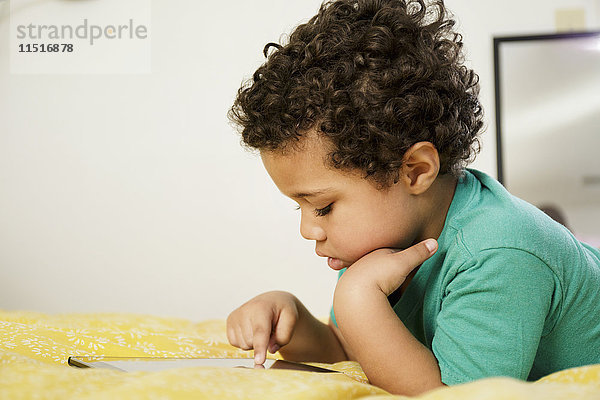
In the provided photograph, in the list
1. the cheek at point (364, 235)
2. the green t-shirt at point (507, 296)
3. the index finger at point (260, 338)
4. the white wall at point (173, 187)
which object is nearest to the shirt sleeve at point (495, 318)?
the green t-shirt at point (507, 296)

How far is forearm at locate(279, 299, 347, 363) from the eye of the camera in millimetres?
993

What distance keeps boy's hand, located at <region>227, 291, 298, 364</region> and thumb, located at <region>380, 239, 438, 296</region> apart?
0.71 feet

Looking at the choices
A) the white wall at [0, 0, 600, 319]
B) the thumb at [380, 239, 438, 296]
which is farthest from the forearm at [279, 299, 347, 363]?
the white wall at [0, 0, 600, 319]

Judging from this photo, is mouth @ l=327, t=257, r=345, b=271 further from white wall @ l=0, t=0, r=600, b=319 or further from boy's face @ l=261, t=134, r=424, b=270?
white wall @ l=0, t=0, r=600, b=319

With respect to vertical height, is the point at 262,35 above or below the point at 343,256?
above

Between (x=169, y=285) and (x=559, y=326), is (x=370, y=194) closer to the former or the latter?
(x=559, y=326)

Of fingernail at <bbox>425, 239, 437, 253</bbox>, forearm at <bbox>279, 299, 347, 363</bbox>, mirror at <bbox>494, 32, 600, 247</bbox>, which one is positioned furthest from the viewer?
mirror at <bbox>494, 32, 600, 247</bbox>

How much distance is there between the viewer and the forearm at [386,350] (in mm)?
687

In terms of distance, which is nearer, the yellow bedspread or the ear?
the yellow bedspread

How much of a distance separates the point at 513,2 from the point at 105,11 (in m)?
1.76

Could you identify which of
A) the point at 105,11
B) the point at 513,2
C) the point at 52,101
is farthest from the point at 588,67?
the point at 52,101

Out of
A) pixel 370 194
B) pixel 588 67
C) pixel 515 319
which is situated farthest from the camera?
pixel 588 67

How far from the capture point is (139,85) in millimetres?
2582

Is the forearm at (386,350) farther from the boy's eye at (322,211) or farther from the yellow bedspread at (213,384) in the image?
→ the boy's eye at (322,211)
